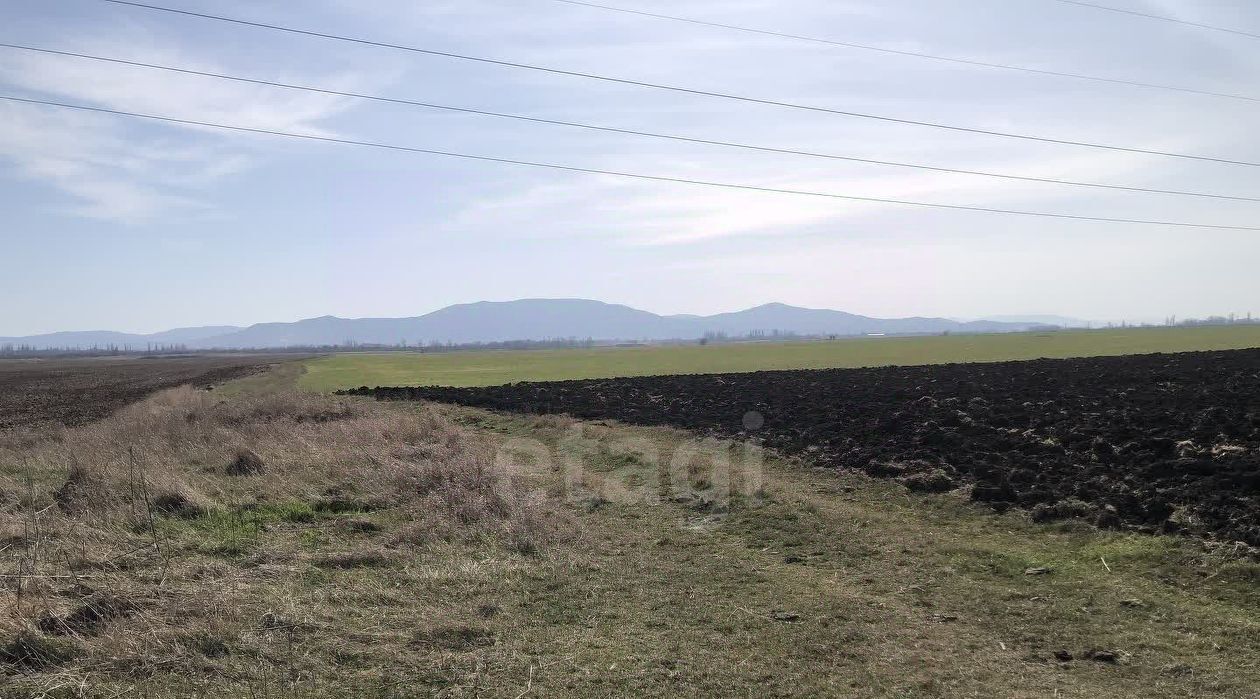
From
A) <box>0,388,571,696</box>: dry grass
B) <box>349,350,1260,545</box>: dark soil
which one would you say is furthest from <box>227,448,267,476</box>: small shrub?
<box>349,350,1260,545</box>: dark soil

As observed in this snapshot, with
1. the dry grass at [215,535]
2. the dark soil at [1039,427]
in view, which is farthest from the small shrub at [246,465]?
the dark soil at [1039,427]

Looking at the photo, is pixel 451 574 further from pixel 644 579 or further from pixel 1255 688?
pixel 1255 688

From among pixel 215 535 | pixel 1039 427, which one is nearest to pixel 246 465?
pixel 215 535

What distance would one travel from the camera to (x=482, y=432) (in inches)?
1048

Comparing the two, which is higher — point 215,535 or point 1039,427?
point 1039,427

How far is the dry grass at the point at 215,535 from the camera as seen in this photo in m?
6.52

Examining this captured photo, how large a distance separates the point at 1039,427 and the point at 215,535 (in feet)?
57.9

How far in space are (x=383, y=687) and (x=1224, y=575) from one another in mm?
9377

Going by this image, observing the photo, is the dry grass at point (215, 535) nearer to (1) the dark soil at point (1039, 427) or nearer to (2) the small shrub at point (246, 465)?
(2) the small shrub at point (246, 465)

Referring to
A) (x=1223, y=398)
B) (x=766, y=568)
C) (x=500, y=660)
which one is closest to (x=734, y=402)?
(x=1223, y=398)

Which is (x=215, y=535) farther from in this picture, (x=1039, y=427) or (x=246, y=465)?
(x=1039, y=427)

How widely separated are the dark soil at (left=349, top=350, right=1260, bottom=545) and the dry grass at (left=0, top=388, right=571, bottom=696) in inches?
331

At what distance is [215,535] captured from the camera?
1079 centimetres

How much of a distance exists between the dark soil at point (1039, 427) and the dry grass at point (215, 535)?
27.6 feet
